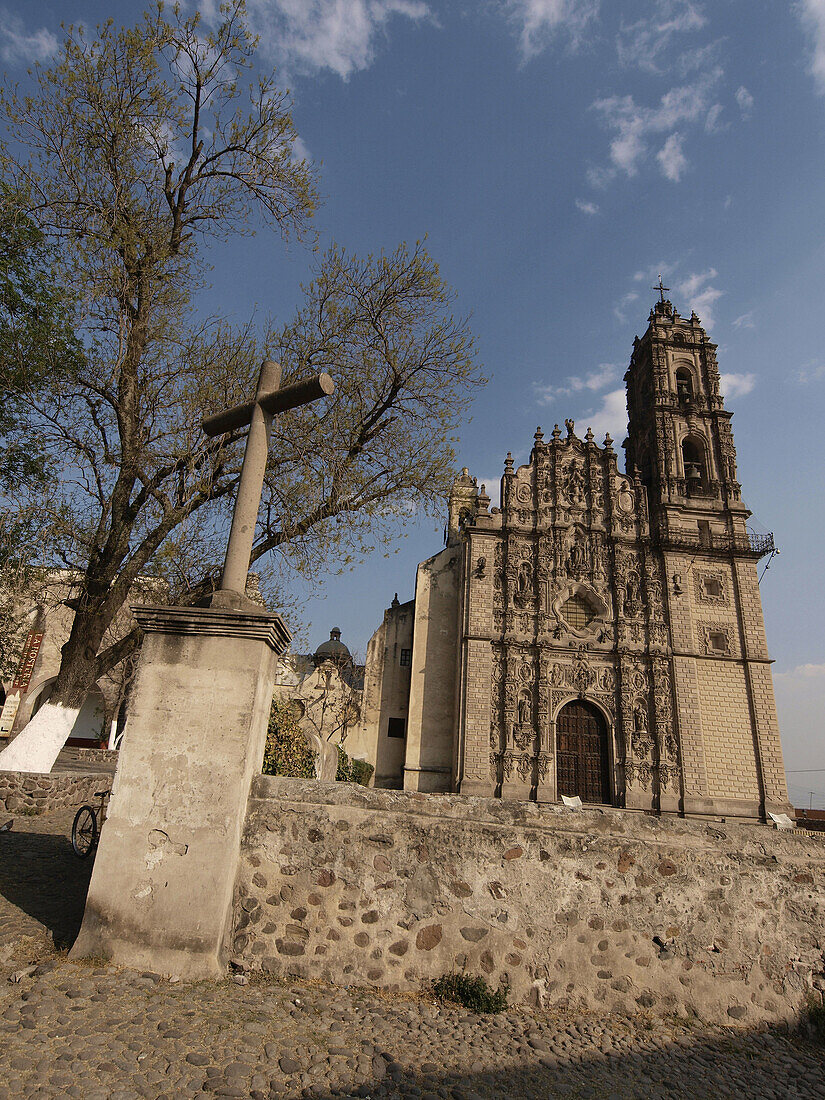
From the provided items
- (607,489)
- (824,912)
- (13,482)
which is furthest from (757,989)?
(607,489)

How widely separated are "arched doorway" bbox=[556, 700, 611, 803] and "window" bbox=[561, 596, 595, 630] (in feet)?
9.02

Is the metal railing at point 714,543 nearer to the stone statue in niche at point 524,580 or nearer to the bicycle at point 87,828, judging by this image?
the stone statue in niche at point 524,580

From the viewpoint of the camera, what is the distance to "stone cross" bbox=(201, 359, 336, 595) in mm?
5373

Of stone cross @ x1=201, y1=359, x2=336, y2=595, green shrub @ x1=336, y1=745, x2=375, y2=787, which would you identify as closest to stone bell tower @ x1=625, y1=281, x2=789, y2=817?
green shrub @ x1=336, y1=745, x2=375, y2=787

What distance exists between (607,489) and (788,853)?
66.6ft

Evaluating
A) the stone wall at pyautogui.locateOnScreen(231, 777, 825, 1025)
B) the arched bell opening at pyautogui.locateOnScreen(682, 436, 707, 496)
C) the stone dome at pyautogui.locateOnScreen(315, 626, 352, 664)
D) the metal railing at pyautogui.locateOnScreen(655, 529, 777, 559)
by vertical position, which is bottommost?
the stone wall at pyautogui.locateOnScreen(231, 777, 825, 1025)

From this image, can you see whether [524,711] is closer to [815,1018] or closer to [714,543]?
[714,543]

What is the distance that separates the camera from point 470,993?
4176mm

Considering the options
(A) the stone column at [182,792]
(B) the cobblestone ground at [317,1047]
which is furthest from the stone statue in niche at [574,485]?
(B) the cobblestone ground at [317,1047]

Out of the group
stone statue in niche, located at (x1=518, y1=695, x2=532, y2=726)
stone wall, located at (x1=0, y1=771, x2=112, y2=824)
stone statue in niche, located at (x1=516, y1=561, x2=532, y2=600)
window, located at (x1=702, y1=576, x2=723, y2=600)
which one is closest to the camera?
stone wall, located at (x1=0, y1=771, x2=112, y2=824)

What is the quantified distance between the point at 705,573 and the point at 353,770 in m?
14.3

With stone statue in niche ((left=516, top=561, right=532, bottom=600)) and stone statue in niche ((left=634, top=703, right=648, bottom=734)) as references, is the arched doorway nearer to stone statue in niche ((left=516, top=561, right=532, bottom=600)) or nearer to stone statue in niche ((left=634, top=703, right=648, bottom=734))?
stone statue in niche ((left=634, top=703, right=648, bottom=734))

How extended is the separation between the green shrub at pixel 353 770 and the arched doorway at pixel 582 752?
20.4 feet

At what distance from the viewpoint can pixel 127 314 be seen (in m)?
9.78
